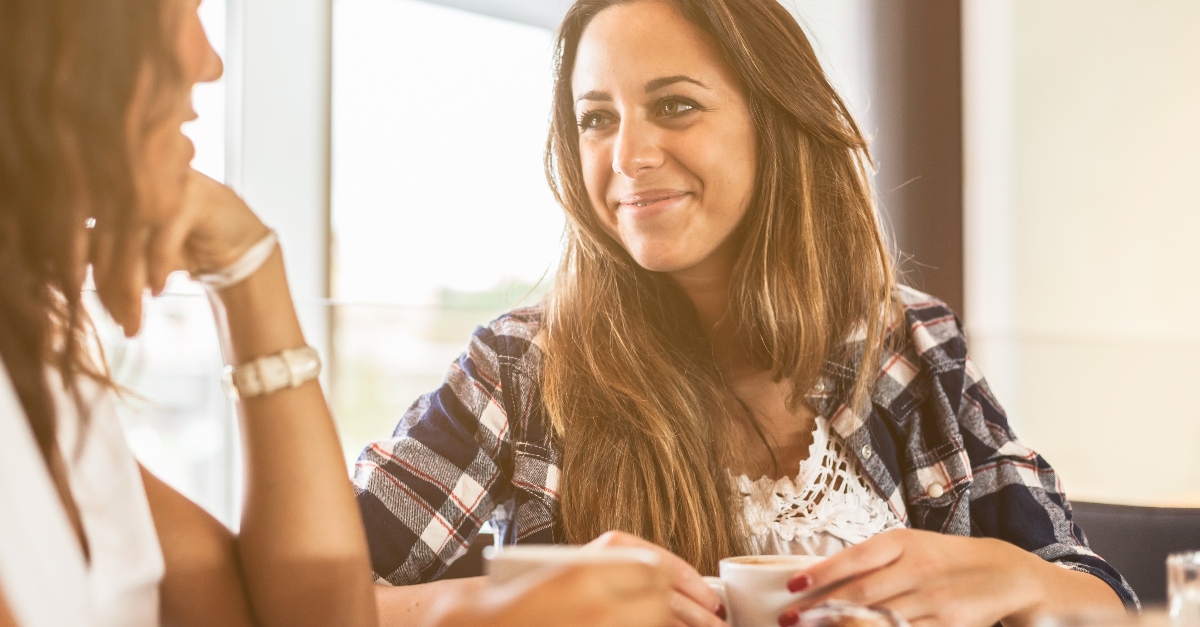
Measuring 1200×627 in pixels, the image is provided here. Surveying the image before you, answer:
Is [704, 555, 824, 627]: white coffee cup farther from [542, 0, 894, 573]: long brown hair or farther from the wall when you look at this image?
the wall

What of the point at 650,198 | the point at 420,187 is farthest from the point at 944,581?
the point at 420,187

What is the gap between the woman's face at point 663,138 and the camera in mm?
1364

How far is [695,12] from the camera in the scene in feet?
4.68

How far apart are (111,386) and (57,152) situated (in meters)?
0.19

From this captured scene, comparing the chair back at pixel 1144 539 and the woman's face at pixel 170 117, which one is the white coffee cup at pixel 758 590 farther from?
the chair back at pixel 1144 539

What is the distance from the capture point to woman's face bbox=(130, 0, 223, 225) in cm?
67

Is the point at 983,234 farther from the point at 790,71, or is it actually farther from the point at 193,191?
the point at 193,191

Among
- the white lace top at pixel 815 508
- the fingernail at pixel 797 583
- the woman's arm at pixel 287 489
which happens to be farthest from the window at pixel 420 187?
the fingernail at pixel 797 583

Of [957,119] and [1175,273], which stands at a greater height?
[957,119]

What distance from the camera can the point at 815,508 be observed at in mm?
1296

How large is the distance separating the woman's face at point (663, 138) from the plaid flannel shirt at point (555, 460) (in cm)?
24

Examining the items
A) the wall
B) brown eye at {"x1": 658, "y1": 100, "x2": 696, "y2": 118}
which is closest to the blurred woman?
brown eye at {"x1": 658, "y1": 100, "x2": 696, "y2": 118}

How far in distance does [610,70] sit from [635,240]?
25cm

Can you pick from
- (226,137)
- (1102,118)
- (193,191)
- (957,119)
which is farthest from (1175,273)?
(193,191)
